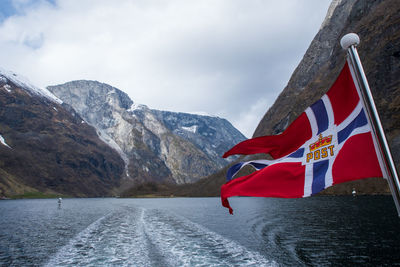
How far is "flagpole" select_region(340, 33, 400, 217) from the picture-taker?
16.7 feet

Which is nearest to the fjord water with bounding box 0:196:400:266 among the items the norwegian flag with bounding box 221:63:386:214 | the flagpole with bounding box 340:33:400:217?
the norwegian flag with bounding box 221:63:386:214

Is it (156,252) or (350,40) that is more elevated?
(350,40)

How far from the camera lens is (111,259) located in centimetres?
2252

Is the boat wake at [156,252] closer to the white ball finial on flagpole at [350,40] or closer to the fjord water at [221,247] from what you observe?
the fjord water at [221,247]

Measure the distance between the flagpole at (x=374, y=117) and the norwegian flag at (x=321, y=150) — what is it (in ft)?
3.18

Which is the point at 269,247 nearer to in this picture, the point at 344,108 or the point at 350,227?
the point at 350,227

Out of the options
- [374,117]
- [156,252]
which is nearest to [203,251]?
[156,252]

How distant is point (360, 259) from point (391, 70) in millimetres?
136925

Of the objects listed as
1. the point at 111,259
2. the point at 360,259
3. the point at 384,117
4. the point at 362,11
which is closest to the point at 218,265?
the point at 111,259

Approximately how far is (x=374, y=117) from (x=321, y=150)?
2.70m

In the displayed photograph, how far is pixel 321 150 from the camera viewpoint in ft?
26.0

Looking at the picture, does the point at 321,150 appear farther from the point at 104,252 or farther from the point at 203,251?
the point at 104,252

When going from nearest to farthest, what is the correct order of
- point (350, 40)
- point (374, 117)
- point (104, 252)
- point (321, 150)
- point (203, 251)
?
point (374, 117)
point (350, 40)
point (321, 150)
point (104, 252)
point (203, 251)

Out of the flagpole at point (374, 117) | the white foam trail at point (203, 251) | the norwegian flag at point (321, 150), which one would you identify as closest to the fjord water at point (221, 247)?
the white foam trail at point (203, 251)
